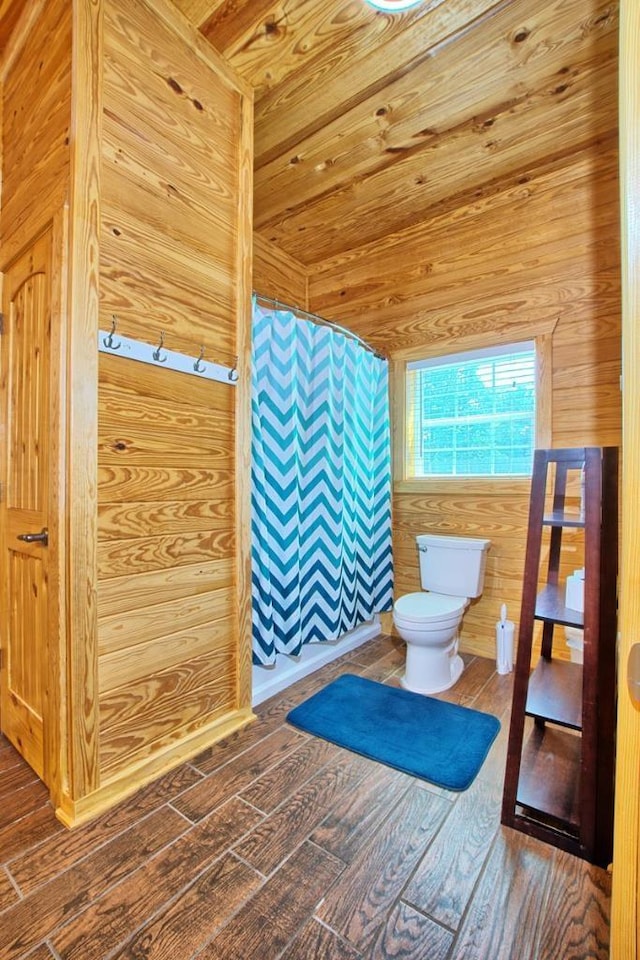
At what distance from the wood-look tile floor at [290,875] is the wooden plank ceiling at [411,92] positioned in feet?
9.29

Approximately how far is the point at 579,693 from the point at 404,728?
74 cm

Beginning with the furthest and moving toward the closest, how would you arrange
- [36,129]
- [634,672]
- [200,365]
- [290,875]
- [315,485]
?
[315,485] → [200,365] → [36,129] → [290,875] → [634,672]

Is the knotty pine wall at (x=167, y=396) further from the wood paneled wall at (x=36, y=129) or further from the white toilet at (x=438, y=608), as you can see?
the white toilet at (x=438, y=608)

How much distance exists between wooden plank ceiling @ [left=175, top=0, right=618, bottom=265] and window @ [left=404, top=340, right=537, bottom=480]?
98 centimetres

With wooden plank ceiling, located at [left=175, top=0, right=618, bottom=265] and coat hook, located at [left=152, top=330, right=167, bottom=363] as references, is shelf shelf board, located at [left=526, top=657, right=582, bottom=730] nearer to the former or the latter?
coat hook, located at [left=152, top=330, right=167, bottom=363]

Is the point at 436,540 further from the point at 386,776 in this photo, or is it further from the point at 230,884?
the point at 230,884

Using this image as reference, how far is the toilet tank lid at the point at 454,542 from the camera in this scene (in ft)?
8.07

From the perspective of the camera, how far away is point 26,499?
1667 mm

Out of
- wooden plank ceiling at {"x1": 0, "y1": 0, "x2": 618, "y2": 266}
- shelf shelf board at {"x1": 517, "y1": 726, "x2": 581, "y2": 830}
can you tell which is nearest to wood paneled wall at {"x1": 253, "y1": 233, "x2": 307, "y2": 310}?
wooden plank ceiling at {"x1": 0, "y1": 0, "x2": 618, "y2": 266}

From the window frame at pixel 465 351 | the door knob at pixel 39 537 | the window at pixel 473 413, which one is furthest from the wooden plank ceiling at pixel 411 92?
the door knob at pixel 39 537

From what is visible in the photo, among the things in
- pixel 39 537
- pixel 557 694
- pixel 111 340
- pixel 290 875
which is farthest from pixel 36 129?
pixel 557 694

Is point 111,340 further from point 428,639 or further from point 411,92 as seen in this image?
point 428,639

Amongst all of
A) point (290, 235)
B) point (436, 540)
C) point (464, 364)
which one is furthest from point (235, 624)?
point (290, 235)

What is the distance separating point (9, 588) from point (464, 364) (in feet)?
8.84
